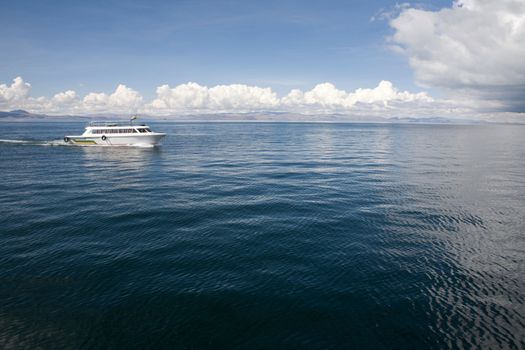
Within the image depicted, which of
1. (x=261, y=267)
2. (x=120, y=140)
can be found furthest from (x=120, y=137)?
(x=261, y=267)

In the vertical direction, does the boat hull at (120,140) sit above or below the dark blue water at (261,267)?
above

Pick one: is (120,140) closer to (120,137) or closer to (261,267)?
(120,137)

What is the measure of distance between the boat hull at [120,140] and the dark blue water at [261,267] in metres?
46.0

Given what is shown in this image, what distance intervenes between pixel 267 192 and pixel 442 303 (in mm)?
25380

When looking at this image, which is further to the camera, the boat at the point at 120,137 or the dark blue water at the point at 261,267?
the boat at the point at 120,137

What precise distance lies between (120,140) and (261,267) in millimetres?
81366

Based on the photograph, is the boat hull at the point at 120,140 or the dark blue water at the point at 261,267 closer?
the dark blue water at the point at 261,267

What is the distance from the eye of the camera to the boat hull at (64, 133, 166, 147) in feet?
288

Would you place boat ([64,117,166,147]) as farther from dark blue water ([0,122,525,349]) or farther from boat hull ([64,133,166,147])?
dark blue water ([0,122,525,349])

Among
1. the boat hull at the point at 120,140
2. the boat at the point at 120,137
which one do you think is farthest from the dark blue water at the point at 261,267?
the boat at the point at 120,137

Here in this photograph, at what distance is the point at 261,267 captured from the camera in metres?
20.4

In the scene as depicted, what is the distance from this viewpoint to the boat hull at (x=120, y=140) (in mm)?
87812

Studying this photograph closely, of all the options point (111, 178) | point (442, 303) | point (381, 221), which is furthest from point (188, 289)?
point (111, 178)

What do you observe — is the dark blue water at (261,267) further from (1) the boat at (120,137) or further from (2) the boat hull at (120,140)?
(1) the boat at (120,137)
